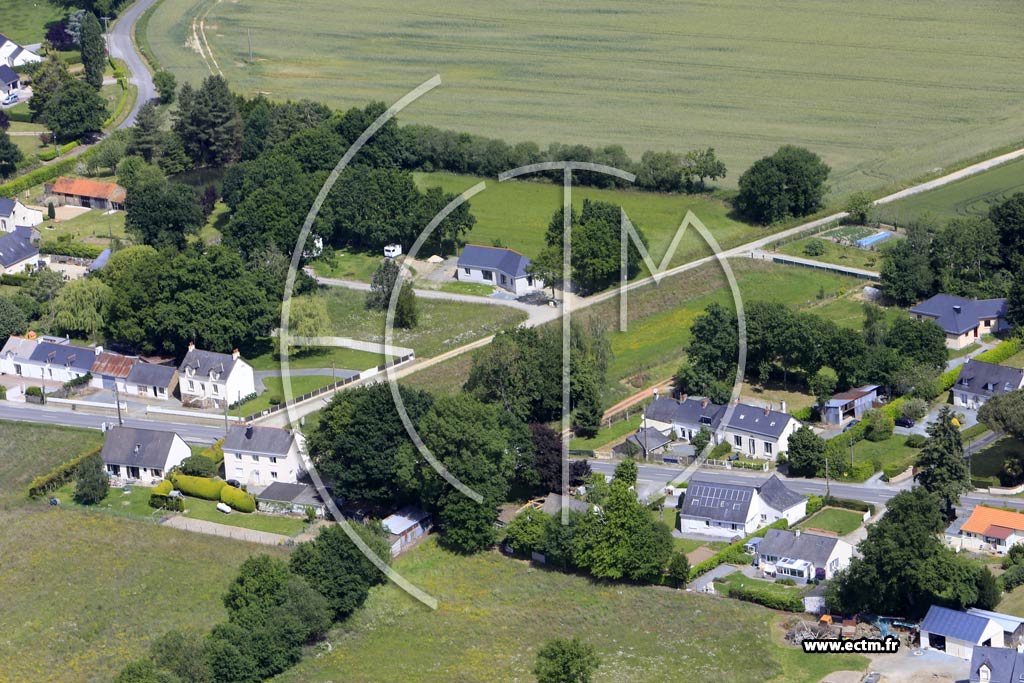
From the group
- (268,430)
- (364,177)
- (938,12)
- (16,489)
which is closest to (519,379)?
(268,430)

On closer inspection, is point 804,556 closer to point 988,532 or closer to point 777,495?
point 777,495

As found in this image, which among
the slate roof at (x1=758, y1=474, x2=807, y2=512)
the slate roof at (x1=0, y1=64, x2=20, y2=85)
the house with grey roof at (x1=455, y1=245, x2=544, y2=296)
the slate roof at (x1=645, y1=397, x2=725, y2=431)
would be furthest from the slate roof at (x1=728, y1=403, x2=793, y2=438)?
the slate roof at (x1=0, y1=64, x2=20, y2=85)

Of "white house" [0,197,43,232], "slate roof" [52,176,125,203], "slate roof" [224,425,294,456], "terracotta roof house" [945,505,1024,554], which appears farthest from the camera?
"slate roof" [52,176,125,203]

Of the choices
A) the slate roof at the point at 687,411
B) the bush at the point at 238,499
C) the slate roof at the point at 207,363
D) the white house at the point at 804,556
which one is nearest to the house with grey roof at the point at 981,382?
the slate roof at the point at 687,411

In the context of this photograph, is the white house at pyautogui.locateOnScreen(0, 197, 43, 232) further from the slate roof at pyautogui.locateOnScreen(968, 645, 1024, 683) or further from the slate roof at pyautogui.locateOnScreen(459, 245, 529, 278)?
the slate roof at pyautogui.locateOnScreen(968, 645, 1024, 683)

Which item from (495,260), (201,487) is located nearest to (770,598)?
(201,487)

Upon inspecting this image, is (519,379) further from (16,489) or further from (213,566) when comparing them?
(16,489)
